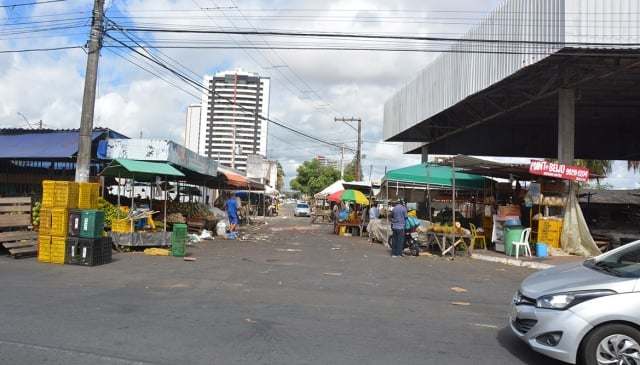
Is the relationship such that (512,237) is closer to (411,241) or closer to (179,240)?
(411,241)

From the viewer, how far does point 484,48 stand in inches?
704

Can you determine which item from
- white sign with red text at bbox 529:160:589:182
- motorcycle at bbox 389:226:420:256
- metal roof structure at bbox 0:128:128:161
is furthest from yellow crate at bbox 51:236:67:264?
white sign with red text at bbox 529:160:589:182

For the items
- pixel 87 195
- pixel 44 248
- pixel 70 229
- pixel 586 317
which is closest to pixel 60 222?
pixel 70 229

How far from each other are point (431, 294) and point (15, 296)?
7.18 metres

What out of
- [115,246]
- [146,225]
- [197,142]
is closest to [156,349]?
[115,246]

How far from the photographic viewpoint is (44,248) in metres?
Result: 12.2

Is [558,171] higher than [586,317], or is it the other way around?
[558,171]

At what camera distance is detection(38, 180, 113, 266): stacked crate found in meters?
11.8

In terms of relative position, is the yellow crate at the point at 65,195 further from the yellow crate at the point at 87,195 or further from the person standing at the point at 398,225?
the person standing at the point at 398,225

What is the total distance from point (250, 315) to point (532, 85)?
16.4m

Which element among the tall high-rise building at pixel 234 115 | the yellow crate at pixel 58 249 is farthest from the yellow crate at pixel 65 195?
the tall high-rise building at pixel 234 115

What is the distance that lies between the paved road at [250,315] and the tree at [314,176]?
238 ft

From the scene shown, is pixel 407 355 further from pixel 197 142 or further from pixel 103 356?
pixel 197 142

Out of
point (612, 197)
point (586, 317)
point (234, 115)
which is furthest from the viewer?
point (234, 115)
